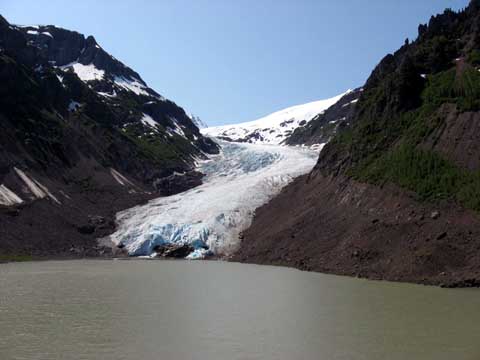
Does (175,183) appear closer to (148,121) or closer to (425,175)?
(148,121)

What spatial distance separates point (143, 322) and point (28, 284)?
1686cm

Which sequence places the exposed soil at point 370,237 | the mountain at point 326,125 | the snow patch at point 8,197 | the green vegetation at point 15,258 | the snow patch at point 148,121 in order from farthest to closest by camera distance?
1. the mountain at point 326,125
2. the snow patch at point 148,121
3. the snow patch at point 8,197
4. the green vegetation at point 15,258
5. the exposed soil at point 370,237

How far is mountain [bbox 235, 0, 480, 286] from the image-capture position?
137 feet

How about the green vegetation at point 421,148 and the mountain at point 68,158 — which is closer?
the green vegetation at point 421,148

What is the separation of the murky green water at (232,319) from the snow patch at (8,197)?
2903cm

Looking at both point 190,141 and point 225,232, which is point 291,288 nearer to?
point 225,232

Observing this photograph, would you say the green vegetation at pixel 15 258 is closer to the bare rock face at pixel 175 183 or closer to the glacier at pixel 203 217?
the glacier at pixel 203 217

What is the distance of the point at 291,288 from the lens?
3769 centimetres

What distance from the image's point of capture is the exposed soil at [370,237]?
39.8m

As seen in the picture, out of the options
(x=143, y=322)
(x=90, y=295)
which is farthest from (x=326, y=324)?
(x=90, y=295)

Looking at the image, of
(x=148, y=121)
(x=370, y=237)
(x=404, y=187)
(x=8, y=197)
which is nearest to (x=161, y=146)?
(x=148, y=121)

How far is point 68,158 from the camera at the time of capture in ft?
311

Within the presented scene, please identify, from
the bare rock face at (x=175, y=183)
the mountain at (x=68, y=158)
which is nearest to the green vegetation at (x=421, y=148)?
the mountain at (x=68, y=158)

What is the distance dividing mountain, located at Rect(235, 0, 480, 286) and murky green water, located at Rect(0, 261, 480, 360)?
15.1 ft
